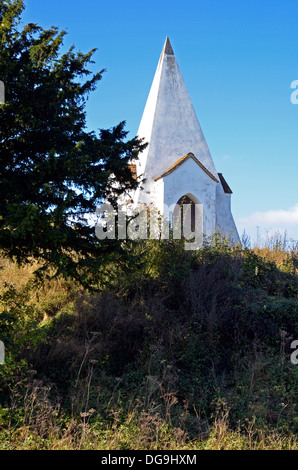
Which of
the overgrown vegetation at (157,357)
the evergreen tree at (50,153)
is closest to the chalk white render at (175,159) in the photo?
the overgrown vegetation at (157,357)

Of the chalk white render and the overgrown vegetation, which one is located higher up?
the chalk white render

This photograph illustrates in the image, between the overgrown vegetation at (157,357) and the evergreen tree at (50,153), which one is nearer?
the overgrown vegetation at (157,357)

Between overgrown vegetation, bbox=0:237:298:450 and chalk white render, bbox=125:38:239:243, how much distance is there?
4813 millimetres

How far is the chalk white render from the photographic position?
15539 mm

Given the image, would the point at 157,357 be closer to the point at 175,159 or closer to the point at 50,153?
the point at 50,153

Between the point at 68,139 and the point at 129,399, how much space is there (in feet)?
14.4

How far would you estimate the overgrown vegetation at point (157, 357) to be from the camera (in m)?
5.30

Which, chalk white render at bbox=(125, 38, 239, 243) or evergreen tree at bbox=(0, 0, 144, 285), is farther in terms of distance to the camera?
chalk white render at bbox=(125, 38, 239, 243)

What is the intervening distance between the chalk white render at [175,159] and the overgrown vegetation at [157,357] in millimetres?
4813

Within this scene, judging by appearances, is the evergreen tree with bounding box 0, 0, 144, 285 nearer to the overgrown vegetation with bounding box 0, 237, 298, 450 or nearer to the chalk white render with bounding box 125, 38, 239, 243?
the overgrown vegetation with bounding box 0, 237, 298, 450

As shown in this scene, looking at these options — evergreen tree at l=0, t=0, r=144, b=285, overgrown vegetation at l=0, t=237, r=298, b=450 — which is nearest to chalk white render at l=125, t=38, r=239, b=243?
overgrown vegetation at l=0, t=237, r=298, b=450

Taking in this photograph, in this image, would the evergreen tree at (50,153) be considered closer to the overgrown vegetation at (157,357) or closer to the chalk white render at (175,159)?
the overgrown vegetation at (157,357)
